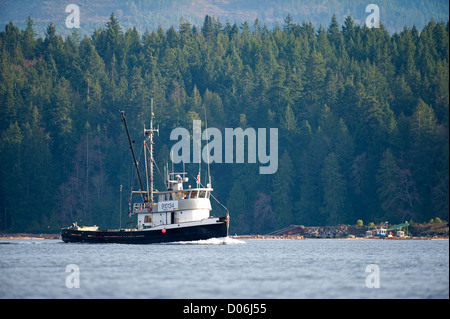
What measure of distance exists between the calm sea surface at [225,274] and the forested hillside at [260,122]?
2103 inches

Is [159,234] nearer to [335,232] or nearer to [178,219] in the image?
[178,219]

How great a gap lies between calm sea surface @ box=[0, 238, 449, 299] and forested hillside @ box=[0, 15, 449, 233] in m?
53.4

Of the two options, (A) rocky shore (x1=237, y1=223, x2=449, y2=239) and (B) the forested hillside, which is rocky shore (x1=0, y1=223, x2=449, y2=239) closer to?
(A) rocky shore (x1=237, y1=223, x2=449, y2=239)

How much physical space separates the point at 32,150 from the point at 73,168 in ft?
32.0

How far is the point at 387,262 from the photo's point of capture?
6056cm

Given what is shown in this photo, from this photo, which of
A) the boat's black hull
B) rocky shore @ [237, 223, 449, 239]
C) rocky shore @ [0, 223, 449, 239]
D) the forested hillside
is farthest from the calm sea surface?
the forested hillside

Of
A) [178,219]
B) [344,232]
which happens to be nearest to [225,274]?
[178,219]

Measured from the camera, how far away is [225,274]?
5159 cm

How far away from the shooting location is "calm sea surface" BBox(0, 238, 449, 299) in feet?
139

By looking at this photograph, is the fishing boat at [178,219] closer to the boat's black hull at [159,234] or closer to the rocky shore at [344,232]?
the boat's black hull at [159,234]

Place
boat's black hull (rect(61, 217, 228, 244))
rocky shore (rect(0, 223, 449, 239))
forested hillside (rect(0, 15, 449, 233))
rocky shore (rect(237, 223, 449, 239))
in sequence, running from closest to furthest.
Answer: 1. boat's black hull (rect(61, 217, 228, 244))
2. rocky shore (rect(237, 223, 449, 239))
3. rocky shore (rect(0, 223, 449, 239))
4. forested hillside (rect(0, 15, 449, 233))

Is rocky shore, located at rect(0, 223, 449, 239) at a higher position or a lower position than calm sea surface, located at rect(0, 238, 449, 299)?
lower

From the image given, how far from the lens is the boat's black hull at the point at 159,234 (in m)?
83.2

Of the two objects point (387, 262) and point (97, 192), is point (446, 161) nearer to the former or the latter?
point (387, 262)
